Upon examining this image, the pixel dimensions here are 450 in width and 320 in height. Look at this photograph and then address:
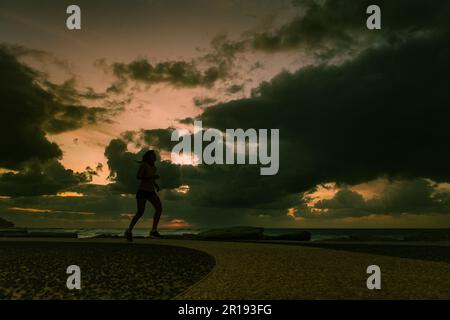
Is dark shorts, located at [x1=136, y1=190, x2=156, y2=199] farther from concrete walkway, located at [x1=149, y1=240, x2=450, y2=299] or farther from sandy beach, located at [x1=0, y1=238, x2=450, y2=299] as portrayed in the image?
concrete walkway, located at [x1=149, y1=240, x2=450, y2=299]

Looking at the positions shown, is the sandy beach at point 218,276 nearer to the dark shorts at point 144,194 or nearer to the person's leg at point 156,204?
the person's leg at point 156,204

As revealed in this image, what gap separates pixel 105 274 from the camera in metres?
9.73

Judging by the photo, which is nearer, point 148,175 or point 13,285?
point 13,285

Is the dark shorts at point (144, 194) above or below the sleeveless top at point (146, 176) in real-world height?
below

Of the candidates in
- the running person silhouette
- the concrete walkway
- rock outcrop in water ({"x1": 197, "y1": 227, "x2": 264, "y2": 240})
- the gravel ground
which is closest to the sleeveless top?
the running person silhouette

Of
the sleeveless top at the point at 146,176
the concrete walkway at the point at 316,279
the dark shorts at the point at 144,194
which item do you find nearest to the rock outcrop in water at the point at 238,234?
the concrete walkway at the point at 316,279

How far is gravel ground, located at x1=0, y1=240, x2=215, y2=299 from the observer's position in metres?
7.86

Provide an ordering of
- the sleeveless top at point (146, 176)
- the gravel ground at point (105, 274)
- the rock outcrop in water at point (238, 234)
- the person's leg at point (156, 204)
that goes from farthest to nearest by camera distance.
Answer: the rock outcrop in water at point (238, 234), the person's leg at point (156, 204), the sleeveless top at point (146, 176), the gravel ground at point (105, 274)

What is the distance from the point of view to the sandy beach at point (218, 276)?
779cm

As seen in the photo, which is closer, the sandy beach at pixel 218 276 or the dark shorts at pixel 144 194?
the sandy beach at pixel 218 276
